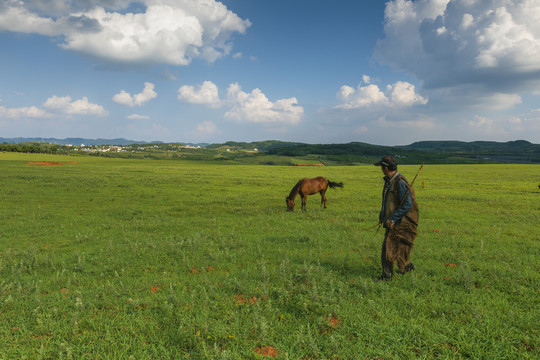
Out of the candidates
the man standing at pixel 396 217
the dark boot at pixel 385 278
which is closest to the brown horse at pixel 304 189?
the dark boot at pixel 385 278

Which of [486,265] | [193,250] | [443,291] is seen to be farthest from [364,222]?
[193,250]

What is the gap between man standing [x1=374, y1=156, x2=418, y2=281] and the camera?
6473mm

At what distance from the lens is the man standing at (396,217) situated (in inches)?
255

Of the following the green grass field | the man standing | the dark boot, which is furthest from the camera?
the dark boot

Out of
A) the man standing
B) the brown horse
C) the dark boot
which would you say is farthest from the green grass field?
the brown horse

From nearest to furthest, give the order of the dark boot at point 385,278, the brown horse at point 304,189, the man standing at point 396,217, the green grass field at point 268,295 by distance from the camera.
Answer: the green grass field at point 268,295, the man standing at point 396,217, the dark boot at point 385,278, the brown horse at point 304,189

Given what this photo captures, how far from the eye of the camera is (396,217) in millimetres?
6453

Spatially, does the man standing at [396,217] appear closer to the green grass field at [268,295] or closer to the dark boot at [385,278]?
the dark boot at [385,278]

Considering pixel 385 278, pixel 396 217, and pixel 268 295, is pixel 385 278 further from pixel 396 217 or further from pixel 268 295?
pixel 268 295

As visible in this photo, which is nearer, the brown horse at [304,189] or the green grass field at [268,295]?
the green grass field at [268,295]

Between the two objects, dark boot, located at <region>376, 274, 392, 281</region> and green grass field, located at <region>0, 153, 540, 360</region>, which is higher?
dark boot, located at <region>376, 274, 392, 281</region>

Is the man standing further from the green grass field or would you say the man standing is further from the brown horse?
the brown horse

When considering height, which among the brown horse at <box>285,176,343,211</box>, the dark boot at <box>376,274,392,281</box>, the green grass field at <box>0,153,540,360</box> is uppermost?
the brown horse at <box>285,176,343,211</box>

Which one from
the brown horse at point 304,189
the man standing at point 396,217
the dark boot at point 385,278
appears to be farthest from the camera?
the brown horse at point 304,189
